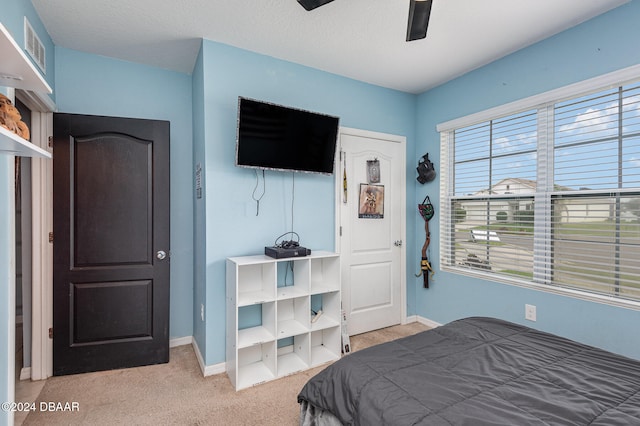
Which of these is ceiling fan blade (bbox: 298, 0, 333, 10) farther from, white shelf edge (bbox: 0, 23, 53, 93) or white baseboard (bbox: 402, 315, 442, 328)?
white baseboard (bbox: 402, 315, 442, 328)

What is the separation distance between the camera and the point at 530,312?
8.39 ft

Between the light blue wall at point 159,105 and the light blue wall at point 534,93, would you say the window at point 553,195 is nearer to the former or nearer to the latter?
the light blue wall at point 534,93

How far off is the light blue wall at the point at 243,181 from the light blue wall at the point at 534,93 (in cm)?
108

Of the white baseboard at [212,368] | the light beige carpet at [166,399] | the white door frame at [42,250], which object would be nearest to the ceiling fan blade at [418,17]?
the light beige carpet at [166,399]

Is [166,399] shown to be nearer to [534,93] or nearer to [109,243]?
[109,243]

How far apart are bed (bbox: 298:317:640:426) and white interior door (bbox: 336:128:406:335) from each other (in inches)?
60.0

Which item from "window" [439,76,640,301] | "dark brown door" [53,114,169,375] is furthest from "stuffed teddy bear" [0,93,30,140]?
"window" [439,76,640,301]

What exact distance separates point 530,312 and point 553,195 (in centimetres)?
97

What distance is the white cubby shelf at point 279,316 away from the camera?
235cm

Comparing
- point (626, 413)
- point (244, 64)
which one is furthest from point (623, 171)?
point (244, 64)

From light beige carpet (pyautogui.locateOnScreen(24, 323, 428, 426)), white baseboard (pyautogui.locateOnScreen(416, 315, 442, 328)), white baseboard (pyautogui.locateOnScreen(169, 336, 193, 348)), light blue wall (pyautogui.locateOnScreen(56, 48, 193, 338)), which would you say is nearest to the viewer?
light beige carpet (pyautogui.locateOnScreen(24, 323, 428, 426))

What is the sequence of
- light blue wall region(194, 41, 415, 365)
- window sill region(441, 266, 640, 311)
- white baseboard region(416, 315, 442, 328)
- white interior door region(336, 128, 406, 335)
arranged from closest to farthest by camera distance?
window sill region(441, 266, 640, 311), light blue wall region(194, 41, 415, 365), white interior door region(336, 128, 406, 335), white baseboard region(416, 315, 442, 328)

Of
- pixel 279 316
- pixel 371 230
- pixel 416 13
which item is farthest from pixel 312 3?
pixel 279 316

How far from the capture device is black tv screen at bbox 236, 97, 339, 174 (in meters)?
2.41
